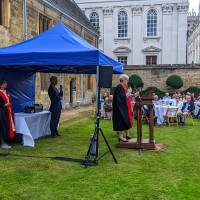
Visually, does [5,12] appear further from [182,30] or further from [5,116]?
[182,30]

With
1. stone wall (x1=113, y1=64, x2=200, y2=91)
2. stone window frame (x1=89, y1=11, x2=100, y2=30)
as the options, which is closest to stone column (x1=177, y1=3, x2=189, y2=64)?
stone wall (x1=113, y1=64, x2=200, y2=91)

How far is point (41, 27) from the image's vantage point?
16.3m

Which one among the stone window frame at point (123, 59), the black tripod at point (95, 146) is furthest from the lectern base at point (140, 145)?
the stone window frame at point (123, 59)

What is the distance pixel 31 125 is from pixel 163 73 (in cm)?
1965

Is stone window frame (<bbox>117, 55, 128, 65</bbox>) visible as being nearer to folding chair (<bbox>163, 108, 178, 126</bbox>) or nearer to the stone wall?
the stone wall

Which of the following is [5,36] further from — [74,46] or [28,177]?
[28,177]

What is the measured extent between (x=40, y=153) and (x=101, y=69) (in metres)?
2.50

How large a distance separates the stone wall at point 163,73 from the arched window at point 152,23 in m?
10.1

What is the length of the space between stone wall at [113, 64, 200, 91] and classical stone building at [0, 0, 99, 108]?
15.1ft

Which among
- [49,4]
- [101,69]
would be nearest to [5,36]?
[49,4]

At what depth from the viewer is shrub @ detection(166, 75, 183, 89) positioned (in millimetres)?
24747

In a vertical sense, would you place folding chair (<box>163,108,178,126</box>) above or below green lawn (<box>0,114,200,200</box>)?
above

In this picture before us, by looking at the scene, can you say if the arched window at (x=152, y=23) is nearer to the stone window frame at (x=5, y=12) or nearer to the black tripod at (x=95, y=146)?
the stone window frame at (x=5, y=12)

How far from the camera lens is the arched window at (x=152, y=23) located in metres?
34.8
